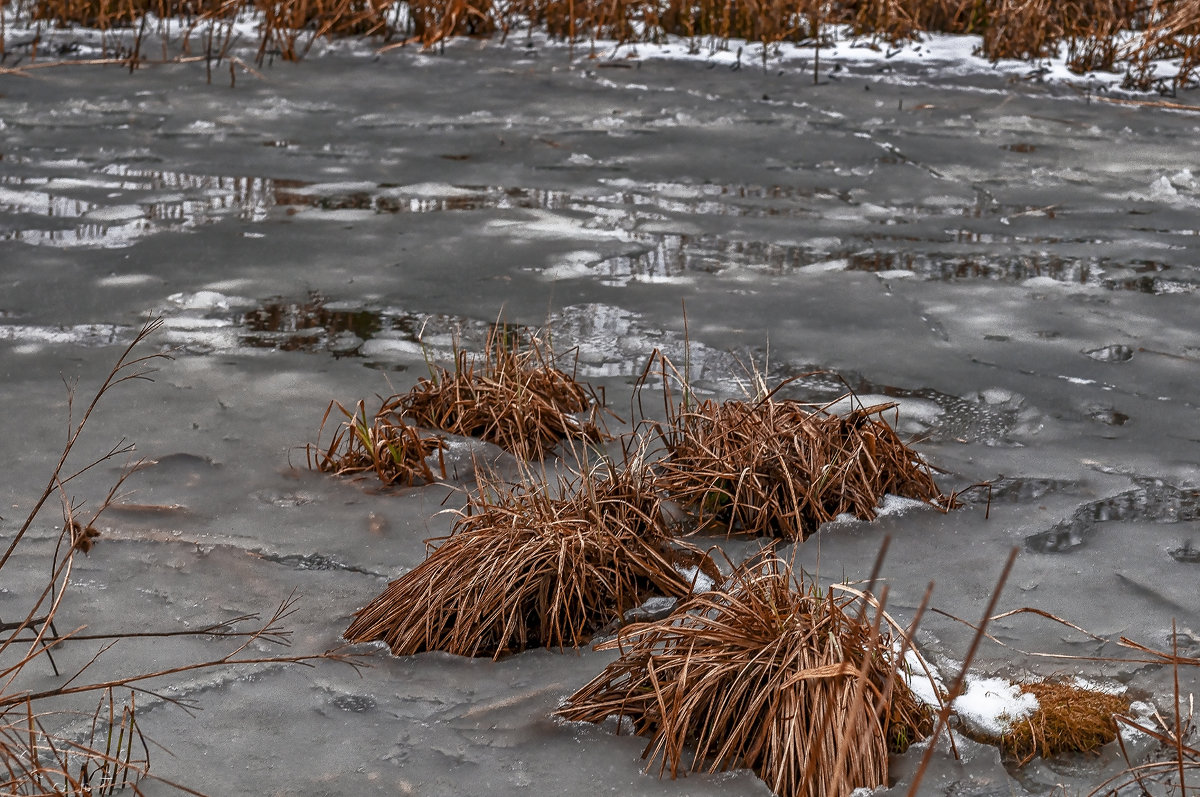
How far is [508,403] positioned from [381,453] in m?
0.46

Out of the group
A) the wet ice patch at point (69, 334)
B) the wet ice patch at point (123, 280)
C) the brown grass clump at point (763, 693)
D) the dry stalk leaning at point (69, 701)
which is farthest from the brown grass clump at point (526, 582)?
the wet ice patch at point (123, 280)

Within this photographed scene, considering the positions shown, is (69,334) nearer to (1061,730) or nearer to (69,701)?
(69,701)

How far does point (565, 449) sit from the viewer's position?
4.27m

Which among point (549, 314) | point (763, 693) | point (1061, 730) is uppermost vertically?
point (549, 314)

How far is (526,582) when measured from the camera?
3.06 meters

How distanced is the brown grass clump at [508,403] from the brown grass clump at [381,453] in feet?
0.60

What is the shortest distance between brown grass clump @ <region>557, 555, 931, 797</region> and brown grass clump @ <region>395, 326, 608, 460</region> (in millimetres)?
1481

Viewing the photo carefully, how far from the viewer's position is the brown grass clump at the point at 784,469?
3670 millimetres

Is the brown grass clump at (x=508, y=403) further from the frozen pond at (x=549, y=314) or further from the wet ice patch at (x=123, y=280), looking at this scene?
the wet ice patch at (x=123, y=280)

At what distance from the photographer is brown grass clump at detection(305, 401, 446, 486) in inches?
158

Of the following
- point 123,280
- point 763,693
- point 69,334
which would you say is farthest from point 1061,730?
point 123,280

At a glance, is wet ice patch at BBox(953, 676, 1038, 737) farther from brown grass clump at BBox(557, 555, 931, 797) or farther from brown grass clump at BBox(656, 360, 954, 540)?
brown grass clump at BBox(656, 360, 954, 540)

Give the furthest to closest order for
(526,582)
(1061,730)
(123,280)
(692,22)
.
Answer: (692,22), (123,280), (526,582), (1061,730)

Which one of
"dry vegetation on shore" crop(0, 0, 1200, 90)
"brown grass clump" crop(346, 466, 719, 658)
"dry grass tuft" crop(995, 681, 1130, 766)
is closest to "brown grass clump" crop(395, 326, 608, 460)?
"brown grass clump" crop(346, 466, 719, 658)
